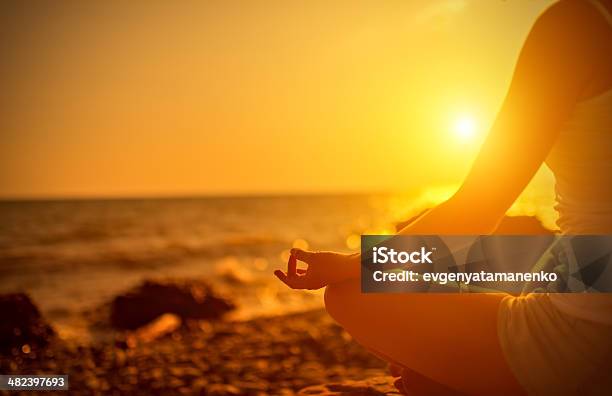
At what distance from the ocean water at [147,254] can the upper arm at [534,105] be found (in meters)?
4.31

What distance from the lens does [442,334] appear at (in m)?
1.43

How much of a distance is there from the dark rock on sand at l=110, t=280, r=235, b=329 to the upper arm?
646cm

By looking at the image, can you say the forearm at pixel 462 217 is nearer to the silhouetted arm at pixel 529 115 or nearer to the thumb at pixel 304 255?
the silhouetted arm at pixel 529 115

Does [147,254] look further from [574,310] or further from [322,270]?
[574,310]

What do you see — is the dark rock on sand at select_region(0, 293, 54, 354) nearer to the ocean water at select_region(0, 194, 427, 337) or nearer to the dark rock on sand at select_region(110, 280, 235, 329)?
the ocean water at select_region(0, 194, 427, 337)

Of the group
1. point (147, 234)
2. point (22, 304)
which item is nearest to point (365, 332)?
point (22, 304)

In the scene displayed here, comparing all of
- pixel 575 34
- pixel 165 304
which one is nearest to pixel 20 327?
pixel 165 304

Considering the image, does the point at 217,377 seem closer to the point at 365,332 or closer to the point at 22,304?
the point at 22,304

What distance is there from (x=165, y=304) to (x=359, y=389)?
5449 mm

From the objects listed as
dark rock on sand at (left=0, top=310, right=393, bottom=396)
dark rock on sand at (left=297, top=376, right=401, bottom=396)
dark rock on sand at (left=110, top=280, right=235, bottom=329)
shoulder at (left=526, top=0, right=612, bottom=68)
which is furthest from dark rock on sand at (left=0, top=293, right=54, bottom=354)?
shoulder at (left=526, top=0, right=612, bottom=68)

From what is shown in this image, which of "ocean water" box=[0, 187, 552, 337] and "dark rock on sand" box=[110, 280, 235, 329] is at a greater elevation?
"ocean water" box=[0, 187, 552, 337]

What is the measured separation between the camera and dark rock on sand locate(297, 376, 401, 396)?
8.70 ft

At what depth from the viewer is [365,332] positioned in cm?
A: 152

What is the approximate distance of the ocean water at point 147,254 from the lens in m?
9.52
